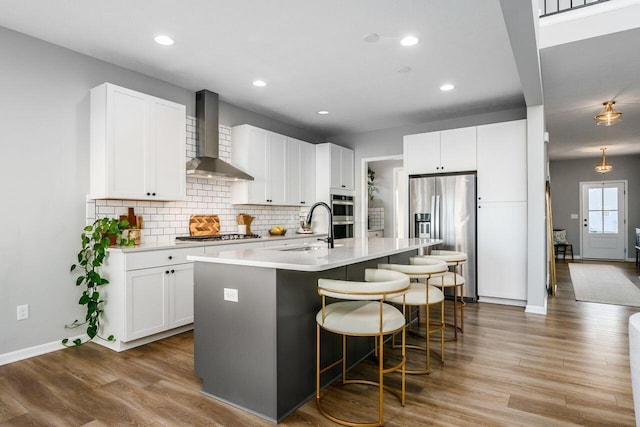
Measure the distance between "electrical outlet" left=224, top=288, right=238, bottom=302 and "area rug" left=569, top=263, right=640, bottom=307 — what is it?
4.93m

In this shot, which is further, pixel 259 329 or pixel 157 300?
pixel 157 300

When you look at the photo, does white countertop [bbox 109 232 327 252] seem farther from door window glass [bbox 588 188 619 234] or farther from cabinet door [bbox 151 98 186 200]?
door window glass [bbox 588 188 619 234]

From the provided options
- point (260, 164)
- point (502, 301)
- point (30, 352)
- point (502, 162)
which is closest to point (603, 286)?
point (502, 301)

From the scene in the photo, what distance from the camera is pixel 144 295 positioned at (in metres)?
3.24

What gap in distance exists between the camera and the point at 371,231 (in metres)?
7.44

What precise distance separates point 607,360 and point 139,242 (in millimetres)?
4103

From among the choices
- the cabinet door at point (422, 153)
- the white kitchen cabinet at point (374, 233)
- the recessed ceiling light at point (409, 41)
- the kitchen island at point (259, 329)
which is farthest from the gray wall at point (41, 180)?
the white kitchen cabinet at point (374, 233)

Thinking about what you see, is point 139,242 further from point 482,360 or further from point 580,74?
point 580,74

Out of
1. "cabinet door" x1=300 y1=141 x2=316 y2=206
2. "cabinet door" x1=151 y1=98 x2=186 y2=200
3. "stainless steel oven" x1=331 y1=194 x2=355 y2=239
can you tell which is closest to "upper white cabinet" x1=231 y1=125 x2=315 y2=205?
"cabinet door" x1=300 y1=141 x2=316 y2=206

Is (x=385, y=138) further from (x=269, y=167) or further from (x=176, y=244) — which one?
(x=176, y=244)

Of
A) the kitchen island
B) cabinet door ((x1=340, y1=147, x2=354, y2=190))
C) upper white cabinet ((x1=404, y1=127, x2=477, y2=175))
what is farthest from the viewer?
cabinet door ((x1=340, y1=147, x2=354, y2=190))

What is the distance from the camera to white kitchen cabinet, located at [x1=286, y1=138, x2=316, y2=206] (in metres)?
5.57

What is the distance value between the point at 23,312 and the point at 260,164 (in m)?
2.97

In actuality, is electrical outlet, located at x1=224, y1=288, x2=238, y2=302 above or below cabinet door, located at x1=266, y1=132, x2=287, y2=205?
below
